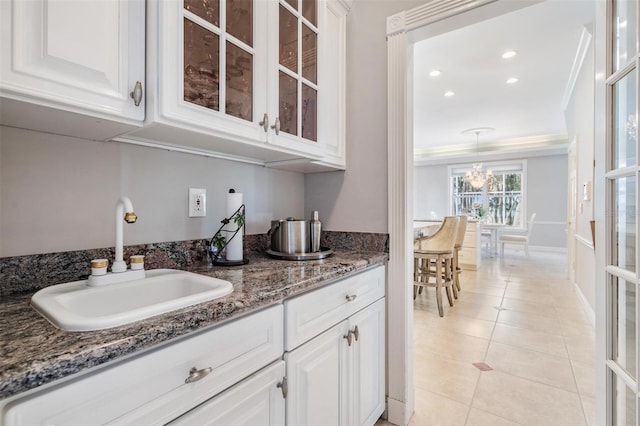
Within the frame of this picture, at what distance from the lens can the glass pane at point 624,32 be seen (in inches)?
38.9

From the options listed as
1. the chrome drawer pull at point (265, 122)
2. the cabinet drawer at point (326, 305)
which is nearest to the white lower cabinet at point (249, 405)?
the cabinet drawer at point (326, 305)

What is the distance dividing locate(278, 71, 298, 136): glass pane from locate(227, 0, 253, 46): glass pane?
0.20 metres

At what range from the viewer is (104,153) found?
1.06 meters

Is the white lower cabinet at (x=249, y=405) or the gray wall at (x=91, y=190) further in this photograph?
the gray wall at (x=91, y=190)

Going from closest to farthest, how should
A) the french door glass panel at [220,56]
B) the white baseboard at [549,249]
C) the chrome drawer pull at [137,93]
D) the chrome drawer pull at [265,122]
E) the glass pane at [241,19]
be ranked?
the chrome drawer pull at [137,93]
the french door glass panel at [220,56]
the glass pane at [241,19]
the chrome drawer pull at [265,122]
the white baseboard at [549,249]

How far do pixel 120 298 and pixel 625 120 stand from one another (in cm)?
179

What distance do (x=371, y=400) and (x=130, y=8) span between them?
175 cm

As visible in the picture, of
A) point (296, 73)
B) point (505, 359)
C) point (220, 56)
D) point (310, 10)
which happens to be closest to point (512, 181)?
point (505, 359)

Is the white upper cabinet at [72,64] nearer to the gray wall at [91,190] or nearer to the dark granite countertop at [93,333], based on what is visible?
the gray wall at [91,190]

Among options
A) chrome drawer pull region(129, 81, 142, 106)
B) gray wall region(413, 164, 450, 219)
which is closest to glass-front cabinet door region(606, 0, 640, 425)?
chrome drawer pull region(129, 81, 142, 106)

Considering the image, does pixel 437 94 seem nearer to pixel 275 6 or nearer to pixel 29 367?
pixel 275 6

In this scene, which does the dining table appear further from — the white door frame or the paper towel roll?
the paper towel roll

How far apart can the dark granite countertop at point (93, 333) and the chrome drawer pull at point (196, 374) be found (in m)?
0.10

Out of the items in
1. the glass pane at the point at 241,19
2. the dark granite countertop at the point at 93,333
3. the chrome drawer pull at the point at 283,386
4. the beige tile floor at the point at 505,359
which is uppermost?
the glass pane at the point at 241,19
